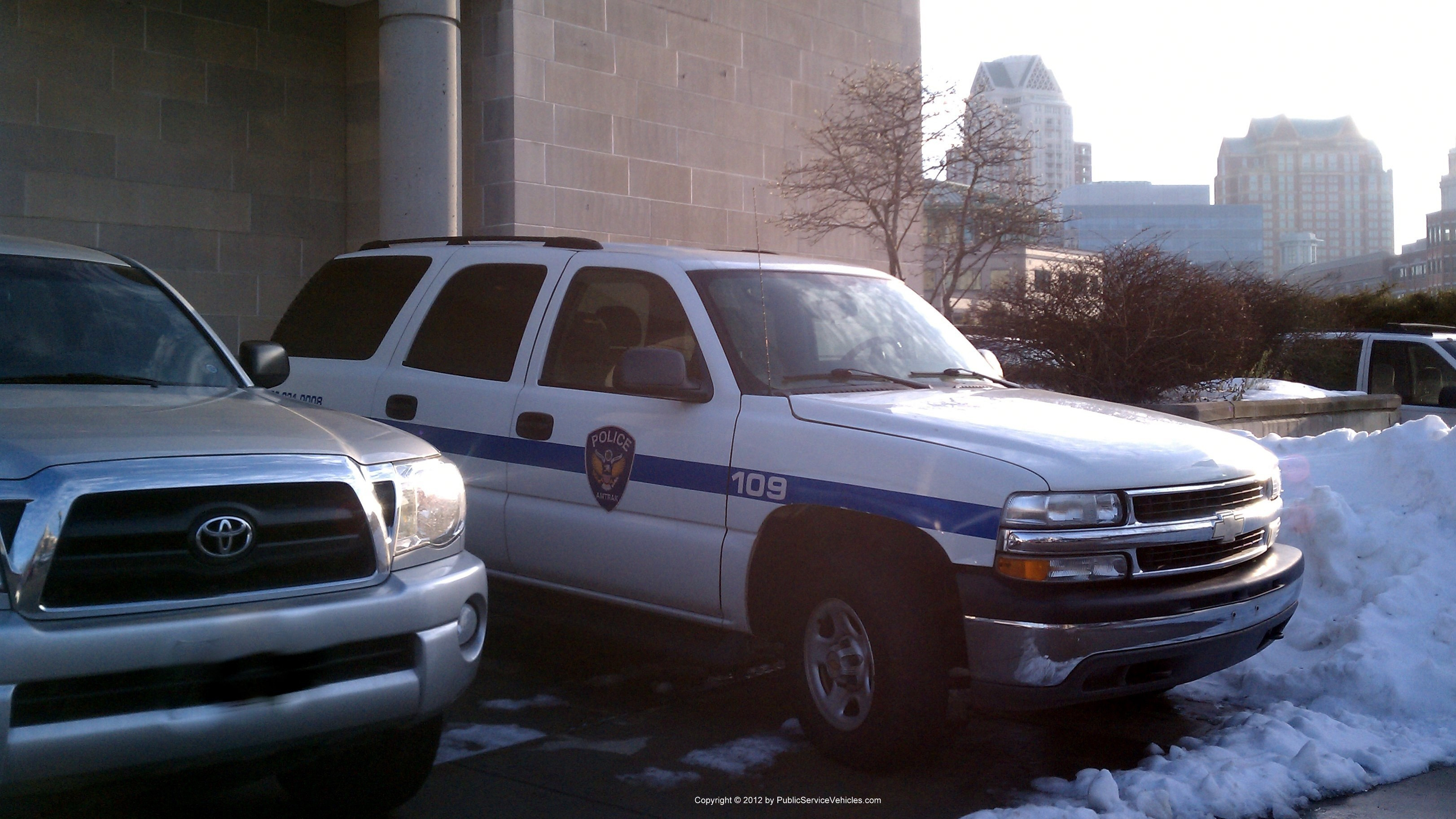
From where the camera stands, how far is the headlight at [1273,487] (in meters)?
4.65

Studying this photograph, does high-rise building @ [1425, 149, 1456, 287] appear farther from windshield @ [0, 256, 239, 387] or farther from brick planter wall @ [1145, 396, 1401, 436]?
windshield @ [0, 256, 239, 387]

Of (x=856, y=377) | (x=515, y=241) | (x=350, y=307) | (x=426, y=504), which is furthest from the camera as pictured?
(x=350, y=307)

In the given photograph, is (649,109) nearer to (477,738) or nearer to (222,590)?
(477,738)

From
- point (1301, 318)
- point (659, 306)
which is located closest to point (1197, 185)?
point (1301, 318)

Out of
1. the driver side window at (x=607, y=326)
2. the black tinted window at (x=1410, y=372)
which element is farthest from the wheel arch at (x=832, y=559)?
the black tinted window at (x=1410, y=372)

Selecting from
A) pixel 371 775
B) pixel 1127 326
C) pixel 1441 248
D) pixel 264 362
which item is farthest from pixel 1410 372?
pixel 1441 248

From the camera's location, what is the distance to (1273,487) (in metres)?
4.75

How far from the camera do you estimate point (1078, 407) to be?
4.87 metres

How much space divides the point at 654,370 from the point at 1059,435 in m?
1.47

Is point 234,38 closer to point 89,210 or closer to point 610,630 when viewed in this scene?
point 89,210

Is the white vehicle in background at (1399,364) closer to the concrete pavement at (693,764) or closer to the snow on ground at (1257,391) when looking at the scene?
the snow on ground at (1257,391)

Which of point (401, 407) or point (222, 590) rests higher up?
point (401, 407)

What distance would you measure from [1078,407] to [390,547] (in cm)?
274

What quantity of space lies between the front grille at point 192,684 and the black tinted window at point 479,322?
2.39 meters
